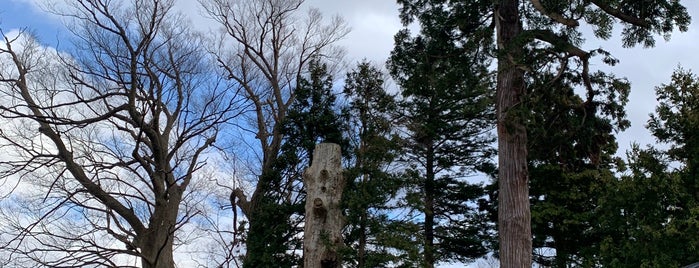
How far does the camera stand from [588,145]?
9594 millimetres

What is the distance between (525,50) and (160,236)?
341 inches

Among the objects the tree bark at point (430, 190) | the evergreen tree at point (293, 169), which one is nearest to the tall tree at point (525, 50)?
the evergreen tree at point (293, 169)

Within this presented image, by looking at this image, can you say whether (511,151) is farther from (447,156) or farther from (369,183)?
(447,156)

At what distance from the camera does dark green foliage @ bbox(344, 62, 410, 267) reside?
10.3 meters

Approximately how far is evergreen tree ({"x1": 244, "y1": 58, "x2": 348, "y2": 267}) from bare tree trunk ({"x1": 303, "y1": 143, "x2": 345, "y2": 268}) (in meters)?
3.24

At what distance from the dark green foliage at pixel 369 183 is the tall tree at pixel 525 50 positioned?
2.46 meters

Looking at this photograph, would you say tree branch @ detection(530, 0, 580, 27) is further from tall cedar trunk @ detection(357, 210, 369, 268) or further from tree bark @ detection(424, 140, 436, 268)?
tree bark @ detection(424, 140, 436, 268)

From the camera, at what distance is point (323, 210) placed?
8422mm

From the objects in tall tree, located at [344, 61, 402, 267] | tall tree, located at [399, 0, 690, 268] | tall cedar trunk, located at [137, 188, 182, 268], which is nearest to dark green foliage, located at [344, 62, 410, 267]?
tall tree, located at [344, 61, 402, 267]

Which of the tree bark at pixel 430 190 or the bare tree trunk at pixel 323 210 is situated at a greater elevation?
the tree bark at pixel 430 190

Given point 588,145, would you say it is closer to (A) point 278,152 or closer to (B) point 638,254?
(B) point 638,254

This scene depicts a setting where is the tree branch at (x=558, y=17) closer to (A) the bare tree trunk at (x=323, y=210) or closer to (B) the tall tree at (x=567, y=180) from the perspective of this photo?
(B) the tall tree at (x=567, y=180)

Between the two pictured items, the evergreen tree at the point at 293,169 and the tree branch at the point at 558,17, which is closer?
the tree branch at the point at 558,17

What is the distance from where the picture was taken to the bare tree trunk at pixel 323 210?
27.3ft
